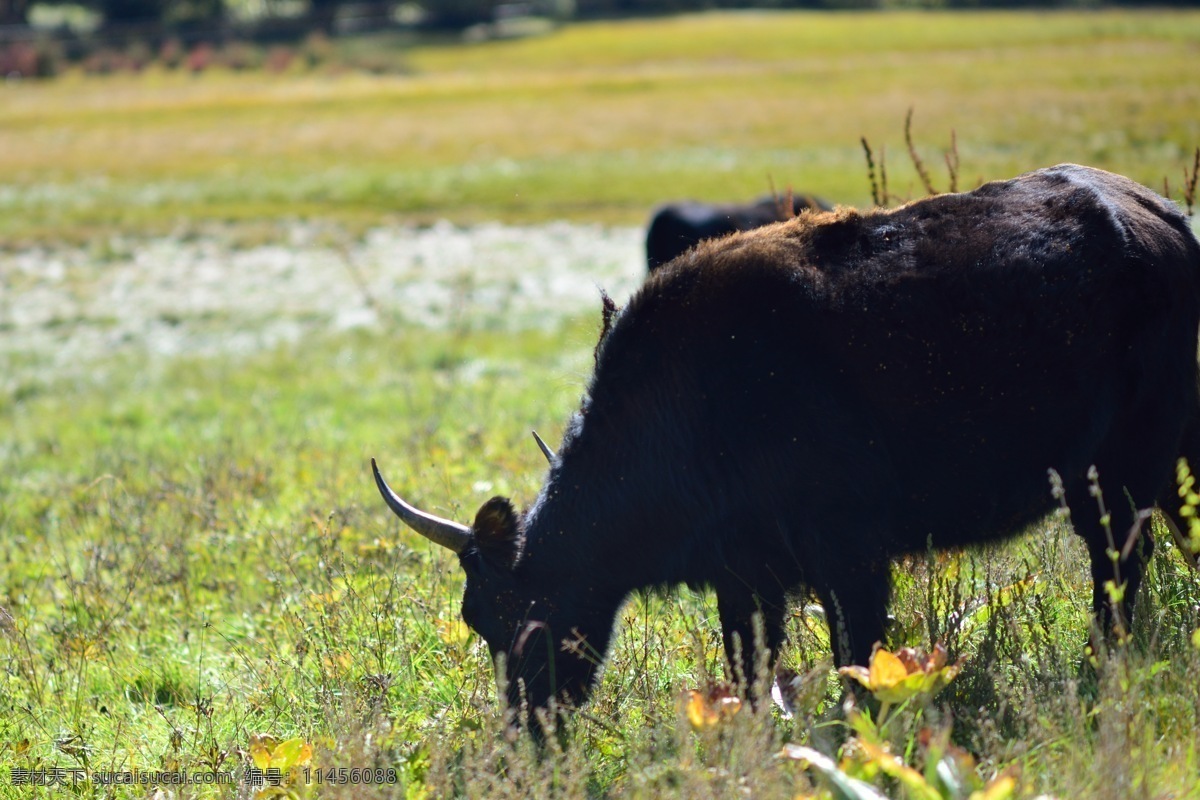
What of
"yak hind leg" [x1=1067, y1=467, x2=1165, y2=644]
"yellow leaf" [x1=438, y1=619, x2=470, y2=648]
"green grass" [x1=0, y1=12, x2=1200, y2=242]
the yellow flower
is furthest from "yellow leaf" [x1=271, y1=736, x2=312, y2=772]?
"green grass" [x1=0, y1=12, x2=1200, y2=242]

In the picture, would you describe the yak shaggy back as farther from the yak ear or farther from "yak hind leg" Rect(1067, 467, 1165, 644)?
the yak ear

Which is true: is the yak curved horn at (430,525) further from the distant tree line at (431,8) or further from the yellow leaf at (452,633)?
the distant tree line at (431,8)

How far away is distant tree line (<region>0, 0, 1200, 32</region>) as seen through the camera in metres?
71.8

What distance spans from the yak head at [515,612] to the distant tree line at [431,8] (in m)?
67.7

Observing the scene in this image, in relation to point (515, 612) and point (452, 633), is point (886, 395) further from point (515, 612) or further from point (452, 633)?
point (452, 633)

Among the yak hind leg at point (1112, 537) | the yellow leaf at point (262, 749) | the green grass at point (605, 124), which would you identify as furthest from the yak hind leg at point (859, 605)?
the green grass at point (605, 124)

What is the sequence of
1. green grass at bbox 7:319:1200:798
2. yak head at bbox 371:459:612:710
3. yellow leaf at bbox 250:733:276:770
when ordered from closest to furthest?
green grass at bbox 7:319:1200:798
yellow leaf at bbox 250:733:276:770
yak head at bbox 371:459:612:710

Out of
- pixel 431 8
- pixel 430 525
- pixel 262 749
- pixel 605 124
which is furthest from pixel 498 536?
pixel 431 8

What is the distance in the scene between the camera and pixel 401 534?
636 centimetres

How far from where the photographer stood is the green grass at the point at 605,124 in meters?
27.7

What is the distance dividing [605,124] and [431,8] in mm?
44633

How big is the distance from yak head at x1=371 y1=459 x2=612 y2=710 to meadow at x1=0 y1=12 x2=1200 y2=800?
0.59ft

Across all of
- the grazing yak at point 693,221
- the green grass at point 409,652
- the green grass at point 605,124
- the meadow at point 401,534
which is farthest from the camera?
the green grass at point 605,124

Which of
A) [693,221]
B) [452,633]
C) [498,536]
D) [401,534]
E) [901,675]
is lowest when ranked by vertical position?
[401,534]
